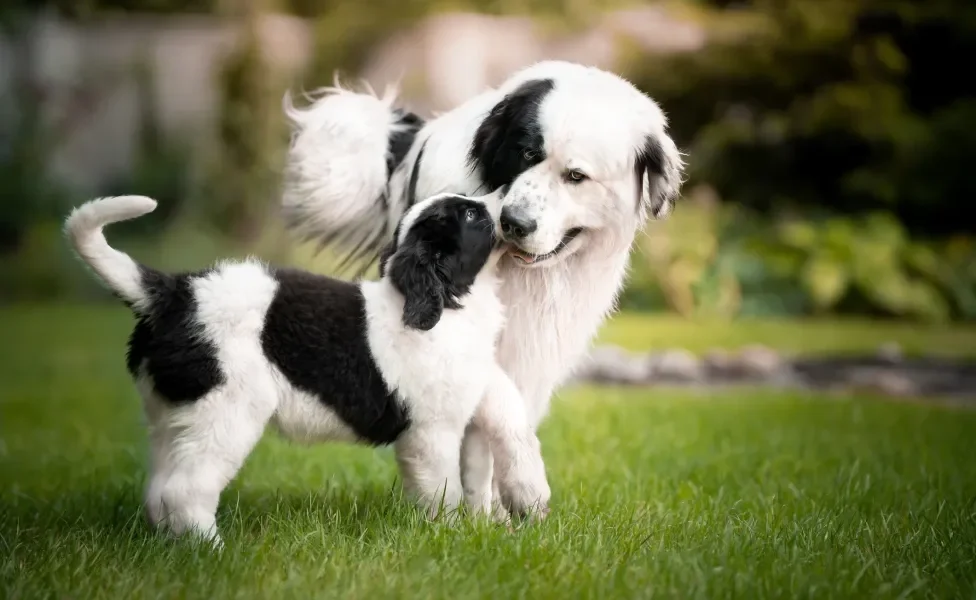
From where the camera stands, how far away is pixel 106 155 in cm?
1528

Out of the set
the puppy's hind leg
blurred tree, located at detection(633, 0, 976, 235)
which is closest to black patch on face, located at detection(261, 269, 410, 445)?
the puppy's hind leg

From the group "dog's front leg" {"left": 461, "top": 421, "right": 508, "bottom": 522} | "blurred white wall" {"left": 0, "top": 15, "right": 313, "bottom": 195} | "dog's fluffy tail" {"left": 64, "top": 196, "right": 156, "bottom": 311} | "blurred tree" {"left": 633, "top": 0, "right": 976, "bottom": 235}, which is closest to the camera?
"dog's fluffy tail" {"left": 64, "top": 196, "right": 156, "bottom": 311}

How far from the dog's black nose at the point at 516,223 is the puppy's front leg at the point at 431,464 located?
0.65m

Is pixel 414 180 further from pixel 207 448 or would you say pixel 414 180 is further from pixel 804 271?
pixel 804 271

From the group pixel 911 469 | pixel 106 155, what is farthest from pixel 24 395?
pixel 106 155

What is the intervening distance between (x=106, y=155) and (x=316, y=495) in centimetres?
1286

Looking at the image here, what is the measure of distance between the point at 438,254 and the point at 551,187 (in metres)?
0.43

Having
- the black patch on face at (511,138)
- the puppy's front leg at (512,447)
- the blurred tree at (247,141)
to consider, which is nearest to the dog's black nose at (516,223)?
the black patch on face at (511,138)

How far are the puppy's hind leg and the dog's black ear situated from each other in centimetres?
142

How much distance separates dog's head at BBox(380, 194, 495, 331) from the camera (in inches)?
123

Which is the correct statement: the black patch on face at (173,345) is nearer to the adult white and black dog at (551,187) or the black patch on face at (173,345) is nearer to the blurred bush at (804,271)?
the adult white and black dog at (551,187)

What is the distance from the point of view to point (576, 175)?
333cm

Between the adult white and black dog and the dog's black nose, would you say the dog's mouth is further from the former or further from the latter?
the dog's black nose

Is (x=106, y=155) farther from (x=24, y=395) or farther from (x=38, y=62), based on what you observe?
(x=24, y=395)
